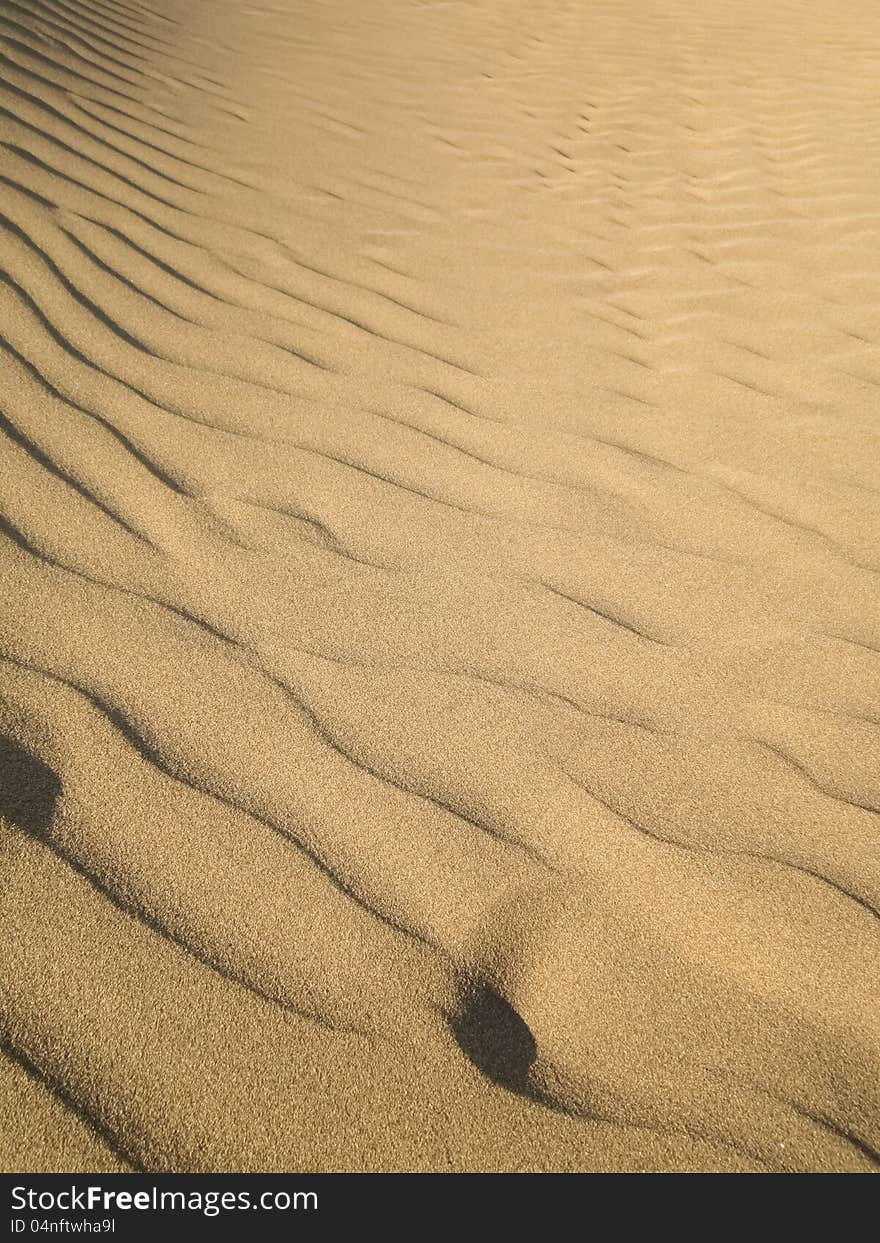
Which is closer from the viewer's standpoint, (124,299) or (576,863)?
(576,863)

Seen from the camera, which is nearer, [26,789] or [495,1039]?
[495,1039]

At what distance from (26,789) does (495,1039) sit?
64cm

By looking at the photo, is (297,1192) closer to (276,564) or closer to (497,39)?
(276,564)

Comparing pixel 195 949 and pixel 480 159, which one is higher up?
pixel 480 159

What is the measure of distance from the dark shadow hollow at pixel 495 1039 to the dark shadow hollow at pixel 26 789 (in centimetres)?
54

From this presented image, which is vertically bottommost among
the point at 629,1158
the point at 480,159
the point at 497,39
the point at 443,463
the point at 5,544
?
the point at 5,544

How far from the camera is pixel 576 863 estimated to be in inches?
48.1

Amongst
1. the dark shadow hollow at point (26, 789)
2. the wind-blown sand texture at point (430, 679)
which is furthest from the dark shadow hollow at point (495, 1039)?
the dark shadow hollow at point (26, 789)

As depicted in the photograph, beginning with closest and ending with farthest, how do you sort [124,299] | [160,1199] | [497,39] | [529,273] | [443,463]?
[160,1199] < [443,463] < [124,299] < [529,273] < [497,39]

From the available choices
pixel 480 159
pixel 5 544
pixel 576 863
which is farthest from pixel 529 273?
pixel 576 863

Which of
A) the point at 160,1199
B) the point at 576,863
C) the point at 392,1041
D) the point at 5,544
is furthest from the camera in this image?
the point at 5,544

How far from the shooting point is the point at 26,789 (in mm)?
1255

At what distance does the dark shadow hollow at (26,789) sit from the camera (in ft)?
4.00

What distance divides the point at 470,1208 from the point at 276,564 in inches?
39.1
